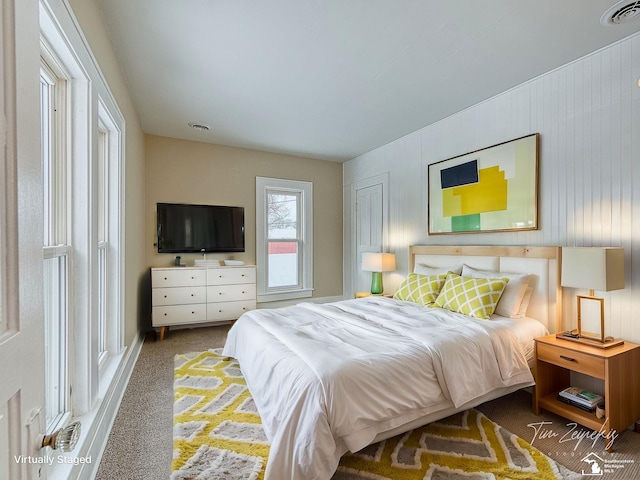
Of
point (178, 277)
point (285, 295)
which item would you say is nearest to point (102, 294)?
point (178, 277)

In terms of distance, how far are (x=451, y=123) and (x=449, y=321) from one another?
2.22 m

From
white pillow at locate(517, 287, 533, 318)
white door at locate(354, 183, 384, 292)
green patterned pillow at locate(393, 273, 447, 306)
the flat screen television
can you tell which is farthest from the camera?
white door at locate(354, 183, 384, 292)

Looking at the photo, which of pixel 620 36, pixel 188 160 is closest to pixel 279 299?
pixel 188 160

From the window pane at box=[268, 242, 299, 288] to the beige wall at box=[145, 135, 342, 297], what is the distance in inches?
13.0

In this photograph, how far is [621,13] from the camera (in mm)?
1992

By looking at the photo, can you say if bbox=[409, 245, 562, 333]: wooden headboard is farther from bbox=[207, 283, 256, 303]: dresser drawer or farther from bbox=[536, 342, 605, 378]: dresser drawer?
bbox=[207, 283, 256, 303]: dresser drawer

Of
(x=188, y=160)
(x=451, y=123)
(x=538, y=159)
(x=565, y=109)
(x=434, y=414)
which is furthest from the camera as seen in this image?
(x=188, y=160)

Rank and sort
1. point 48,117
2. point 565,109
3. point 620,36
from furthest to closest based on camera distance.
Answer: point 565,109, point 620,36, point 48,117

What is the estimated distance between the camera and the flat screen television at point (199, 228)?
4.29 m

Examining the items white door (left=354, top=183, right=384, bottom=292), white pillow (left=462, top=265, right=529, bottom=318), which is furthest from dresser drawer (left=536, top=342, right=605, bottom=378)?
white door (left=354, top=183, right=384, bottom=292)

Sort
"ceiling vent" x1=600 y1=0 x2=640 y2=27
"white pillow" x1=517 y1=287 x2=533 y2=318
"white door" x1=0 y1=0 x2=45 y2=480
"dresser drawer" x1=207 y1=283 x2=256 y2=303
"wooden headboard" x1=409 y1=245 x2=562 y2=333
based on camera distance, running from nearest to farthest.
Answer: "white door" x1=0 y1=0 x2=45 y2=480 → "ceiling vent" x1=600 y1=0 x2=640 y2=27 → "wooden headboard" x1=409 y1=245 x2=562 y2=333 → "white pillow" x1=517 y1=287 x2=533 y2=318 → "dresser drawer" x1=207 y1=283 x2=256 y2=303

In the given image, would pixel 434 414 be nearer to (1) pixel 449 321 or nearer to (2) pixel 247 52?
(1) pixel 449 321

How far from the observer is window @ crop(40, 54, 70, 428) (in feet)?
5.11

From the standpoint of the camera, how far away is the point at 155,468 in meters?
1.73
